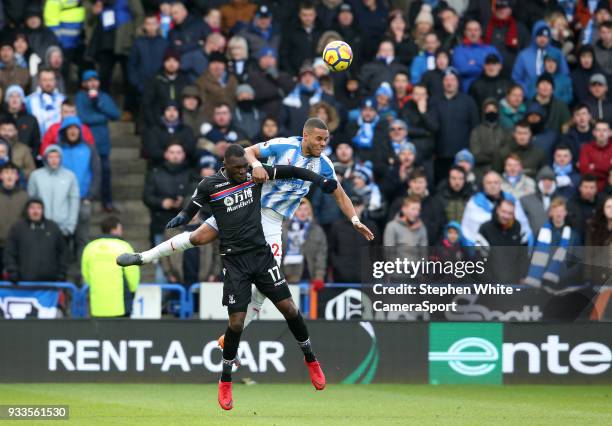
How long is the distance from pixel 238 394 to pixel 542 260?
424 centimetres

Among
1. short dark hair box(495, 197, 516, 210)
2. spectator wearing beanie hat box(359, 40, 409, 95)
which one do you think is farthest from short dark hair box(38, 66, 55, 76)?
short dark hair box(495, 197, 516, 210)

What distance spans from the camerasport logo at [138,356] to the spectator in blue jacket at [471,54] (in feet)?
22.1

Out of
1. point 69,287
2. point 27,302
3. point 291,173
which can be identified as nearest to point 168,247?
point 291,173

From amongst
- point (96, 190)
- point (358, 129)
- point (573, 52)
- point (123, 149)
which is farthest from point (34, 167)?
point (573, 52)

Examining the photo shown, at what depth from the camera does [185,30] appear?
22.3 meters

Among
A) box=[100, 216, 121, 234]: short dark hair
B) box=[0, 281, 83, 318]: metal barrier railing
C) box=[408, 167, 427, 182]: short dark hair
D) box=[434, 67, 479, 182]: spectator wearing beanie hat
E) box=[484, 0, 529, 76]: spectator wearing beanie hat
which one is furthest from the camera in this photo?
box=[484, 0, 529, 76]: spectator wearing beanie hat

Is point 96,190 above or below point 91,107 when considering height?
below

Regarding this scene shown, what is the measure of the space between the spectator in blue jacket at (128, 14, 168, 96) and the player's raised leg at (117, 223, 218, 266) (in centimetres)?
836

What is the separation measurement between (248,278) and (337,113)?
7220mm

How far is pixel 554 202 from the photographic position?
18.9 m

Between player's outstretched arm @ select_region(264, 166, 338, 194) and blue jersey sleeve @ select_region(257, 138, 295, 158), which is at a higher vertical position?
blue jersey sleeve @ select_region(257, 138, 295, 158)

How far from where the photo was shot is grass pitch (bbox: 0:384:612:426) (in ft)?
45.2

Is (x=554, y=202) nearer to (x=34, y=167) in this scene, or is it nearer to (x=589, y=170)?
(x=589, y=170)

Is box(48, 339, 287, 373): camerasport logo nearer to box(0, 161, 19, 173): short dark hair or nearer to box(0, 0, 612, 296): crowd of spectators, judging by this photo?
box(0, 0, 612, 296): crowd of spectators
